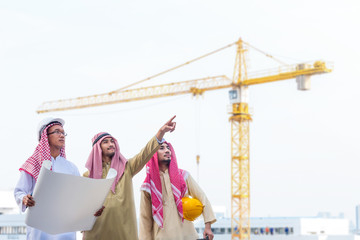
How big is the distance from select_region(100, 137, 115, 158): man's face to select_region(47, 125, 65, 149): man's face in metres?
0.42

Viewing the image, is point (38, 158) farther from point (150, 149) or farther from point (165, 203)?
point (165, 203)

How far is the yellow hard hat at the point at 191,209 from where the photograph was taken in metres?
5.72

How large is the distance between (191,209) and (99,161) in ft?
3.03

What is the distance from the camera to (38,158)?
475 centimetres

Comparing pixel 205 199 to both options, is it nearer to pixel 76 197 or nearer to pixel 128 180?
pixel 128 180

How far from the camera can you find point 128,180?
5.21 metres

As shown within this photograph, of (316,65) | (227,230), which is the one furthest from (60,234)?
(227,230)

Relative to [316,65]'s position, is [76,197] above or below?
below

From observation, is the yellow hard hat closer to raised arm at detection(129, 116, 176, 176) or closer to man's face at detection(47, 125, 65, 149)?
raised arm at detection(129, 116, 176, 176)

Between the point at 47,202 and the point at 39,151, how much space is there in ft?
1.62

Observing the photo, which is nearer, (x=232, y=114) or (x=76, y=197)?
(x=76, y=197)

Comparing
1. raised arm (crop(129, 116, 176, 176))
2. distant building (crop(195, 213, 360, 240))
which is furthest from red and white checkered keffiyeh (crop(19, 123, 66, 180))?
distant building (crop(195, 213, 360, 240))

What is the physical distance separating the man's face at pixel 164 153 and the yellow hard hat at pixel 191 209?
37 centimetres

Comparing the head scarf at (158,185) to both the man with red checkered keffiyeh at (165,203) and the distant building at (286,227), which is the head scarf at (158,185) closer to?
the man with red checkered keffiyeh at (165,203)
